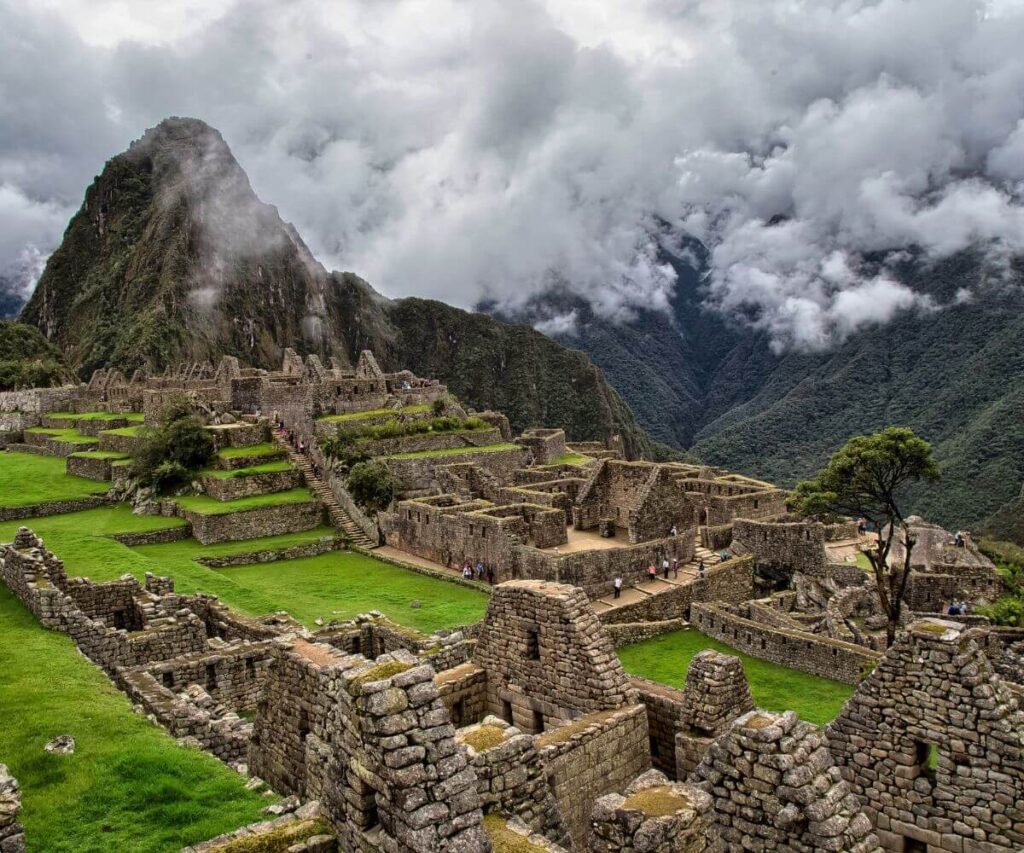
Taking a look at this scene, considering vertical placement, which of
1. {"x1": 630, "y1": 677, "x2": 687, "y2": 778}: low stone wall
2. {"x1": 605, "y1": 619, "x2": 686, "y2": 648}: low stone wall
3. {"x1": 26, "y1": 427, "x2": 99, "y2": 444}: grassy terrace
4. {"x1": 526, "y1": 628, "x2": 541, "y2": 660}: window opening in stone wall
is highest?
{"x1": 26, "y1": 427, "x2": 99, "y2": 444}: grassy terrace

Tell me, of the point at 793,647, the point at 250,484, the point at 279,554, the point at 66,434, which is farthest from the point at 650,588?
the point at 66,434

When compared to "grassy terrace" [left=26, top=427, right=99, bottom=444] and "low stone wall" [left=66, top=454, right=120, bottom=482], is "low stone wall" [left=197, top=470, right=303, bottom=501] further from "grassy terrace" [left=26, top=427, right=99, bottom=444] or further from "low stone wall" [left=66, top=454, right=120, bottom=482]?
"grassy terrace" [left=26, top=427, right=99, bottom=444]

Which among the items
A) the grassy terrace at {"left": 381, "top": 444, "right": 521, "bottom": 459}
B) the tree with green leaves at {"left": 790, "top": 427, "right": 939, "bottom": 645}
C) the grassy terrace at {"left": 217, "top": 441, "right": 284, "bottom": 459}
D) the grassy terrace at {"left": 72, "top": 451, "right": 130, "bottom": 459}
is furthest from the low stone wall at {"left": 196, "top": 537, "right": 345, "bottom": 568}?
the tree with green leaves at {"left": 790, "top": 427, "right": 939, "bottom": 645}

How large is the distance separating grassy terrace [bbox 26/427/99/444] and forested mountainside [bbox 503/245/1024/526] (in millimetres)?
49153

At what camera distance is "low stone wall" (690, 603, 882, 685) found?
15.1 metres

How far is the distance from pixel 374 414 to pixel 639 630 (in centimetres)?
2031

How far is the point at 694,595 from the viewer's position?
20938mm

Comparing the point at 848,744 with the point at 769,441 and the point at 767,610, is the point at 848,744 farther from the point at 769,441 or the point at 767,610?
the point at 769,441

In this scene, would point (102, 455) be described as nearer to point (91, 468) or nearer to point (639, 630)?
point (91, 468)

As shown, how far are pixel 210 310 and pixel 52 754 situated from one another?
198m

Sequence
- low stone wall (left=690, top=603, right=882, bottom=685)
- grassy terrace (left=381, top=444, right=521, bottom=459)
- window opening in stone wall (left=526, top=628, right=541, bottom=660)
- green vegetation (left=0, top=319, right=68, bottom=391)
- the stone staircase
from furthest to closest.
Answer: green vegetation (left=0, top=319, right=68, bottom=391) → grassy terrace (left=381, top=444, right=521, bottom=459) → the stone staircase → low stone wall (left=690, top=603, right=882, bottom=685) → window opening in stone wall (left=526, top=628, right=541, bottom=660)

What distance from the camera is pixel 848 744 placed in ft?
16.6

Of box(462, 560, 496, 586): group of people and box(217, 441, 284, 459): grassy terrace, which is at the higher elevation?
box(217, 441, 284, 459): grassy terrace

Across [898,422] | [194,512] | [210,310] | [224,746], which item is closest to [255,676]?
[224,746]
